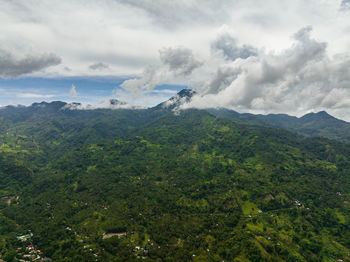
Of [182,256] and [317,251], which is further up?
[182,256]

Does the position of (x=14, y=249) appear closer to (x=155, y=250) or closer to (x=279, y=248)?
(x=155, y=250)

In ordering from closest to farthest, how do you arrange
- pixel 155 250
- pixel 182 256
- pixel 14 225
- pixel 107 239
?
pixel 182 256
pixel 155 250
pixel 107 239
pixel 14 225

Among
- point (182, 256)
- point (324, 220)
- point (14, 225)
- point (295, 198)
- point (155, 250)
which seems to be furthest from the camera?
point (295, 198)

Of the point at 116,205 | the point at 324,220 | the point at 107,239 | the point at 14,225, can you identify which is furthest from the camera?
the point at 116,205

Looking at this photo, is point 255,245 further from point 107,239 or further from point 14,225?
point 14,225

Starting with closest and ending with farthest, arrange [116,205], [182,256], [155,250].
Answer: [182,256]
[155,250]
[116,205]

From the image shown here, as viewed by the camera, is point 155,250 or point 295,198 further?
point 295,198

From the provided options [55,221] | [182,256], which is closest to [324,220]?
[182,256]

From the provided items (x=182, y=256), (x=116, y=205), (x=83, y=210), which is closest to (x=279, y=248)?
(x=182, y=256)
